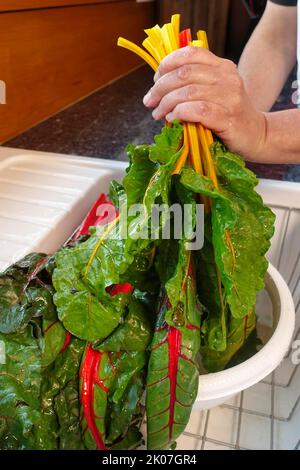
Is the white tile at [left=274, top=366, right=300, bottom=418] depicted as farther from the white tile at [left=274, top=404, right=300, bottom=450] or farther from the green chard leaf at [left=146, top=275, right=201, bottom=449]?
the green chard leaf at [left=146, top=275, right=201, bottom=449]

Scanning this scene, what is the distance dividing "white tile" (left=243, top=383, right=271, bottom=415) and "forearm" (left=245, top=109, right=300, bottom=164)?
398 millimetres

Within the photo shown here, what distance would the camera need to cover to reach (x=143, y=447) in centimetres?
53

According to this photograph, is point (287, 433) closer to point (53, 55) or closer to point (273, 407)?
point (273, 407)

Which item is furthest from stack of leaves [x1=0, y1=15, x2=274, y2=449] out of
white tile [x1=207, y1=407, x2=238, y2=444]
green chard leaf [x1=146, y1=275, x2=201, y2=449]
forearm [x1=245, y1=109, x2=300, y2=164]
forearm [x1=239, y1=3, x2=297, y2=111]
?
forearm [x1=239, y1=3, x2=297, y2=111]


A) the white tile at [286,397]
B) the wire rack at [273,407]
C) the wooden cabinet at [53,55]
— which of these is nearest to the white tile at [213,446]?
the wire rack at [273,407]

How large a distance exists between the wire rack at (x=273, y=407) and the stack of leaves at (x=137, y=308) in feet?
0.79

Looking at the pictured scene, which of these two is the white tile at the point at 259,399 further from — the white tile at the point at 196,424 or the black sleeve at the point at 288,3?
the black sleeve at the point at 288,3

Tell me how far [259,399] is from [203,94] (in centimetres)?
52

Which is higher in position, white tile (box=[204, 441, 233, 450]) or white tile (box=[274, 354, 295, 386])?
white tile (box=[274, 354, 295, 386])

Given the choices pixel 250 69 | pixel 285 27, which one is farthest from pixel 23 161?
pixel 285 27

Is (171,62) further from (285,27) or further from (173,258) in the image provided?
(285,27)

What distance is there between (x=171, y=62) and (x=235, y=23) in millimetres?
1268

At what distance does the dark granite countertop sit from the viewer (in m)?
0.79
